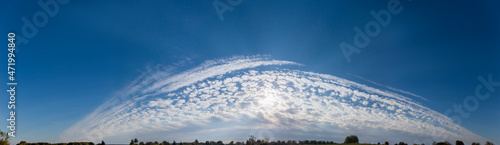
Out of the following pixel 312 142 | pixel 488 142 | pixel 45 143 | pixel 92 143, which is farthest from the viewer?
pixel 312 142

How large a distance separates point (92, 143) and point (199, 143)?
261ft

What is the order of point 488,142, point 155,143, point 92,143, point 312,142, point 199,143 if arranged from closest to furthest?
point 92,143 → point 488,142 → point 155,143 → point 312,142 → point 199,143

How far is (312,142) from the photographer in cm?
A: 17025

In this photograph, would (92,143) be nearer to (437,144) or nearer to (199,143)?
(199,143)

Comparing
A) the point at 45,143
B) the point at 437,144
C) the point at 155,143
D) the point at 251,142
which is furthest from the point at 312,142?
the point at 45,143

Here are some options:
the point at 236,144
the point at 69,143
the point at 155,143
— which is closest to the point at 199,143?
the point at 236,144

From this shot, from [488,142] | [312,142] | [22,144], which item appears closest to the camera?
[22,144]

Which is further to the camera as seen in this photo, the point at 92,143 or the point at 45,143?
the point at 92,143

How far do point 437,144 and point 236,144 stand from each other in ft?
368

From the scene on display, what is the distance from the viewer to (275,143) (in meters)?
172

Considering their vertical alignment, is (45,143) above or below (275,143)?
above

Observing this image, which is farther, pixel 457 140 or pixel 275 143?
pixel 275 143

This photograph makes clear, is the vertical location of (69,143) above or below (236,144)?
above

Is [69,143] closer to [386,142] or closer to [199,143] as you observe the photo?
[199,143]
